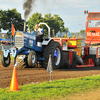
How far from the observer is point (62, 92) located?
6.32m

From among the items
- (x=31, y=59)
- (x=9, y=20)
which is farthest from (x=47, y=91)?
(x=9, y=20)

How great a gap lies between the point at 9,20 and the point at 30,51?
41.3m

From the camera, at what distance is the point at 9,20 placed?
50094 millimetres

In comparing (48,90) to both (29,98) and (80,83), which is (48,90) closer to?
(29,98)

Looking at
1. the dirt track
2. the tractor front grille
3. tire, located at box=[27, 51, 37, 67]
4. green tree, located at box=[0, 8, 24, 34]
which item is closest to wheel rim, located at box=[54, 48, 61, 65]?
the dirt track

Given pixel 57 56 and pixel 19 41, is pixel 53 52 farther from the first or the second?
pixel 19 41

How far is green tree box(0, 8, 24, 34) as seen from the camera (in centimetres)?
4856

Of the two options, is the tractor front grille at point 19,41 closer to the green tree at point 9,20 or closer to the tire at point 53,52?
the tire at point 53,52

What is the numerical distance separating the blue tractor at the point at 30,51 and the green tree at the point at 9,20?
37.8 metres

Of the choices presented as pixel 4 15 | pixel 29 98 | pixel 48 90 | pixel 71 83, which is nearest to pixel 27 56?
pixel 71 83

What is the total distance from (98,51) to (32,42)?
242 inches

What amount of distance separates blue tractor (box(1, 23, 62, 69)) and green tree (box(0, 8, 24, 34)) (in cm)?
3779

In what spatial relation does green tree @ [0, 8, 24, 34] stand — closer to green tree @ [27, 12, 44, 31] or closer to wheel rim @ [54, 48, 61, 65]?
green tree @ [27, 12, 44, 31]

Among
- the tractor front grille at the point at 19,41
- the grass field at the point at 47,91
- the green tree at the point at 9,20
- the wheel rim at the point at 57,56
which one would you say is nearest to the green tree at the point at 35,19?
the green tree at the point at 9,20
